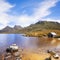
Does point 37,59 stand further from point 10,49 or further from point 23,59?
point 10,49

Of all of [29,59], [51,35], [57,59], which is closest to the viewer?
[57,59]

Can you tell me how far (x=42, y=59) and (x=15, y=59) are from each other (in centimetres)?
566

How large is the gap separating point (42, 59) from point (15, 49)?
12.6 meters

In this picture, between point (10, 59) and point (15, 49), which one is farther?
point (15, 49)

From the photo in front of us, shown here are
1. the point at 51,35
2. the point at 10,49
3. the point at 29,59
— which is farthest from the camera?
the point at 51,35

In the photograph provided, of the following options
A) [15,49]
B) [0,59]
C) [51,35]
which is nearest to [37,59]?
[0,59]

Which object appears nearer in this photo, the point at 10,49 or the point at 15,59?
the point at 15,59

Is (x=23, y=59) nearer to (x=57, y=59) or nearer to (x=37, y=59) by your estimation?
(x=37, y=59)

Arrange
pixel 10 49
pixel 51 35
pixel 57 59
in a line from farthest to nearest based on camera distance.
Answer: pixel 51 35 < pixel 10 49 < pixel 57 59

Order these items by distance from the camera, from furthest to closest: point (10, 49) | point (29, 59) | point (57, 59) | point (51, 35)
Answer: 1. point (51, 35)
2. point (10, 49)
3. point (29, 59)
4. point (57, 59)

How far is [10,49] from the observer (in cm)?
3850

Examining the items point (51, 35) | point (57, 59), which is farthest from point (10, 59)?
point (51, 35)

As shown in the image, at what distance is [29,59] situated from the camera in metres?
28.7

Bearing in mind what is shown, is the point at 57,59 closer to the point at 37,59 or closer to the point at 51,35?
the point at 37,59
